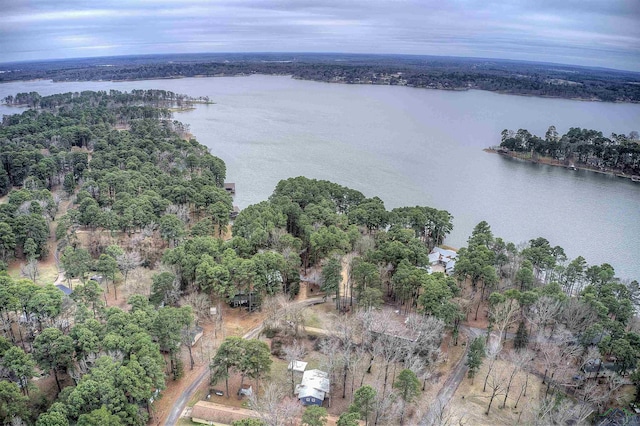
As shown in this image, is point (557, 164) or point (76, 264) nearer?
point (76, 264)

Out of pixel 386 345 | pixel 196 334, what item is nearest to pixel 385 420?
pixel 386 345

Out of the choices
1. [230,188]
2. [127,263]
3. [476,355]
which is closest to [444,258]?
[476,355]

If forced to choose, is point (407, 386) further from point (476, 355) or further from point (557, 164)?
point (557, 164)

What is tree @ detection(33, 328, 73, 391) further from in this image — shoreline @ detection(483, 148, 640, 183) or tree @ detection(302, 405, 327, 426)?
shoreline @ detection(483, 148, 640, 183)

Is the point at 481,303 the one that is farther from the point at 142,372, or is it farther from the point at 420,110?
the point at 420,110

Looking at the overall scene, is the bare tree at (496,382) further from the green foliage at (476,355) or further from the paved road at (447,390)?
the paved road at (447,390)

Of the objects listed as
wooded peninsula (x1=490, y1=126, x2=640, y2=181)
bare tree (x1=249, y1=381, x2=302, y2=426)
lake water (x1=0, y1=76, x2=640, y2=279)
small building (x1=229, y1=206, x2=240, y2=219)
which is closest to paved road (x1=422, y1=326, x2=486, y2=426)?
bare tree (x1=249, y1=381, x2=302, y2=426)

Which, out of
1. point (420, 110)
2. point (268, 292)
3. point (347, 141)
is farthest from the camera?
point (420, 110)
